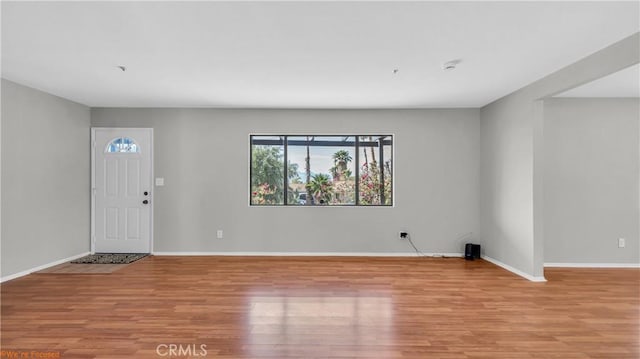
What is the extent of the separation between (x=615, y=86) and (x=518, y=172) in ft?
4.88

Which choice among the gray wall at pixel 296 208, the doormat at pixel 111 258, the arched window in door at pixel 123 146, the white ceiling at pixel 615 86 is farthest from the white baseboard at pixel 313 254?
the white ceiling at pixel 615 86

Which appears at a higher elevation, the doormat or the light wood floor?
the doormat

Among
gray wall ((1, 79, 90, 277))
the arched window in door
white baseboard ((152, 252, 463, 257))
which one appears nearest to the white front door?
the arched window in door

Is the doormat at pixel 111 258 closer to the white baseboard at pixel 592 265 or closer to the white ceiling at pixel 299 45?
the white ceiling at pixel 299 45

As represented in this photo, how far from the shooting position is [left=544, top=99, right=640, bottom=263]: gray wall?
4.37m

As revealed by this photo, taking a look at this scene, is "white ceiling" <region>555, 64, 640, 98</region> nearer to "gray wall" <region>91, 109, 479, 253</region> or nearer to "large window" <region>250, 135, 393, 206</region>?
"gray wall" <region>91, 109, 479, 253</region>

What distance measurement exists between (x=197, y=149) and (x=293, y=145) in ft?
Answer: 5.13

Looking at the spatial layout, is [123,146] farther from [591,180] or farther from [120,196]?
[591,180]

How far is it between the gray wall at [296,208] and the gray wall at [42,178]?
0.63 m

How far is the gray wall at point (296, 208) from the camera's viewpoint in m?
5.07

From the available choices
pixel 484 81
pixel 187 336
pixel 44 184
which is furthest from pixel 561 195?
pixel 44 184

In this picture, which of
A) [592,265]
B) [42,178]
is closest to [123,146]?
[42,178]

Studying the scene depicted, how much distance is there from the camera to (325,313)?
2.85 meters

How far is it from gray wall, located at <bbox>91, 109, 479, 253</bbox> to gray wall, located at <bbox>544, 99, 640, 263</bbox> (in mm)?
1039
